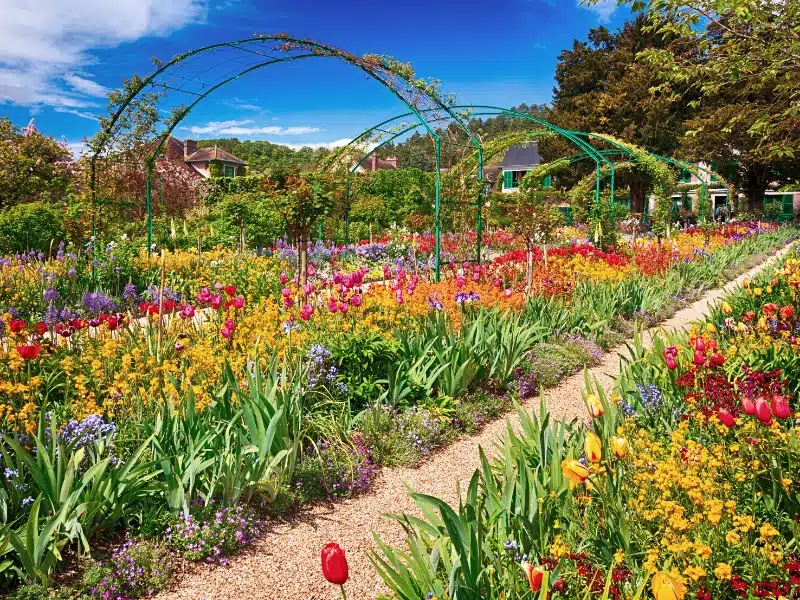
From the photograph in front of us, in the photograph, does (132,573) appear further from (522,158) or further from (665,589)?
(522,158)

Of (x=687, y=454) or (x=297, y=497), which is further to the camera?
(x=297, y=497)

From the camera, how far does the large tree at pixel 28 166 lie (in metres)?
13.5

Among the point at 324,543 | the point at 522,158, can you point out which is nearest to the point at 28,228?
the point at 324,543

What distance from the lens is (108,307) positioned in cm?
656

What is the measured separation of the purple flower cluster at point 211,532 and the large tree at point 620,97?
88.5 feet

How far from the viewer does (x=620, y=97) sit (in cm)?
2923

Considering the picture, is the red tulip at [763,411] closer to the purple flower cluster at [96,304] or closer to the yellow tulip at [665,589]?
the yellow tulip at [665,589]

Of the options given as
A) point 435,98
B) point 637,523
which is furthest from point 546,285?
point 637,523

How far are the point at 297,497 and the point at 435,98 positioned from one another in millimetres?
7241

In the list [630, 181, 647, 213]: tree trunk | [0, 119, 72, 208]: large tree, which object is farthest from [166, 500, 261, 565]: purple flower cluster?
[630, 181, 647, 213]: tree trunk

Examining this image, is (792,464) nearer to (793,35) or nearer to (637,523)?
(637,523)

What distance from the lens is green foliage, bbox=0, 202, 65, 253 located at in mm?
10711

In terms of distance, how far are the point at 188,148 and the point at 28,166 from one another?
36.6m

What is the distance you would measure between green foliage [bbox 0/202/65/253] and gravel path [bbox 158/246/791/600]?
9.31 meters
